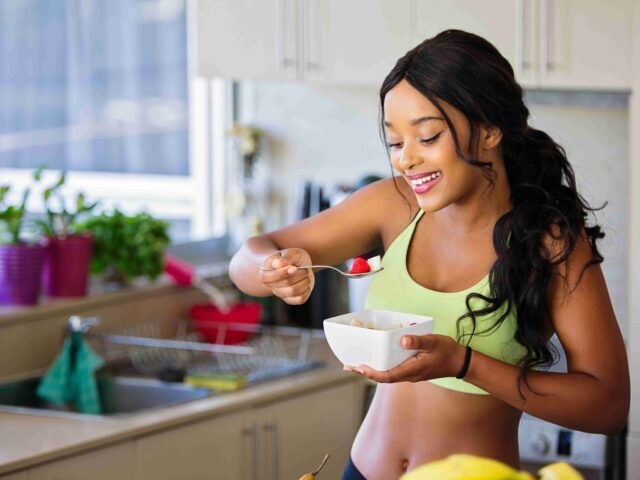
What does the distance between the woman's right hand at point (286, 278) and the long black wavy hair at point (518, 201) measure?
0.87ft

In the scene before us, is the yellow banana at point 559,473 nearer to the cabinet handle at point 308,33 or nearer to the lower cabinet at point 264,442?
the lower cabinet at point 264,442

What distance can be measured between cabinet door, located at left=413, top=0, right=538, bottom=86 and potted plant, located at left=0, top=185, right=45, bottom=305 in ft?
4.13

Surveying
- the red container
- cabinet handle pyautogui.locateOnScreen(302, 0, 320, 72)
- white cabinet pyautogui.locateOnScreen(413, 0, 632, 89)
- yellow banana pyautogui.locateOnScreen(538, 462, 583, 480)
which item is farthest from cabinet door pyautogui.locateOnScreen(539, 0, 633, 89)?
yellow banana pyautogui.locateOnScreen(538, 462, 583, 480)

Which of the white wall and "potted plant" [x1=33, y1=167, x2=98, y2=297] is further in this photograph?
the white wall

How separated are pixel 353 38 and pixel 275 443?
1139 millimetres

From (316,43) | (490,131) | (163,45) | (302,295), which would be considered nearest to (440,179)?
(490,131)

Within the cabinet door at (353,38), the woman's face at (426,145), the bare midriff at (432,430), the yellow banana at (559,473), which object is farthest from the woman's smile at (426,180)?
the cabinet door at (353,38)

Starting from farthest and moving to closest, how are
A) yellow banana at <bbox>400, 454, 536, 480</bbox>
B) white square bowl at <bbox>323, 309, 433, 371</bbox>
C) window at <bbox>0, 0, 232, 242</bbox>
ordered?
window at <bbox>0, 0, 232, 242</bbox>, white square bowl at <bbox>323, 309, 433, 371</bbox>, yellow banana at <bbox>400, 454, 536, 480</bbox>

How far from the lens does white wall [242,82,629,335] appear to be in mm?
3273

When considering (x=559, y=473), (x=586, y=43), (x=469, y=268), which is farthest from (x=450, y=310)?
(x=586, y=43)

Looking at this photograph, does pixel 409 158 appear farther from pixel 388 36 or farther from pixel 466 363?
pixel 388 36

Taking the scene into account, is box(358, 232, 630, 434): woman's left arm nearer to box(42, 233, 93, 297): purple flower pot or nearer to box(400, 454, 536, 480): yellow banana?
box(400, 454, 536, 480): yellow banana

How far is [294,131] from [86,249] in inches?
36.2

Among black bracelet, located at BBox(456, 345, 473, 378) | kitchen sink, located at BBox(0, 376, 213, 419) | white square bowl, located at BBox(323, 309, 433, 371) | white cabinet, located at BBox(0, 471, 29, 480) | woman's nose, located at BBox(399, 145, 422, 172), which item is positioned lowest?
white cabinet, located at BBox(0, 471, 29, 480)
